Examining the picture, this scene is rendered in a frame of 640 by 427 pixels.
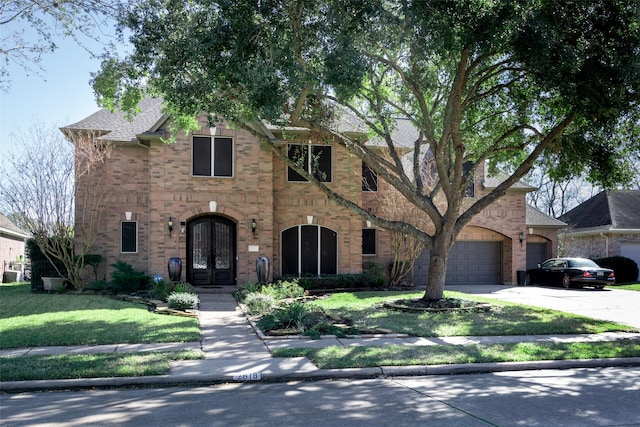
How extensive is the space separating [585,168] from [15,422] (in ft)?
56.3

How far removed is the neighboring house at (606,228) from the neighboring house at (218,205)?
49.5ft

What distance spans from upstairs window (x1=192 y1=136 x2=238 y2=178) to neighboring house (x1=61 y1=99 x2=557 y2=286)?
1.4 inches

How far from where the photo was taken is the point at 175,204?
1973 centimetres

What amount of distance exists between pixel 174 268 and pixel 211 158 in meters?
4.24

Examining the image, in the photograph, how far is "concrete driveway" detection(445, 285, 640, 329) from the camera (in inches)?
605

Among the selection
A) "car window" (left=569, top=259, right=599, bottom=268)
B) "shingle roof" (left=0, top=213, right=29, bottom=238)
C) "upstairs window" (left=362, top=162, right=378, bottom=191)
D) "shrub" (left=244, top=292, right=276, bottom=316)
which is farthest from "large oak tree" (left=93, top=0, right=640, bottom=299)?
"shingle roof" (left=0, top=213, right=29, bottom=238)

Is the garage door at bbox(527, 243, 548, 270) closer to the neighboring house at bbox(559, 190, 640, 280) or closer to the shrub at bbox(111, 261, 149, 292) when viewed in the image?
the neighboring house at bbox(559, 190, 640, 280)

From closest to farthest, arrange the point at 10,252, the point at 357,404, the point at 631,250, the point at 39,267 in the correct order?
the point at 357,404, the point at 39,267, the point at 631,250, the point at 10,252

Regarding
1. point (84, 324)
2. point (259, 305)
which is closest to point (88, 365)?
point (84, 324)

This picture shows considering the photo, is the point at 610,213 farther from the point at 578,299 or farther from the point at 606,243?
the point at 578,299

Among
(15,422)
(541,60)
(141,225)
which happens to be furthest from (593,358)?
(141,225)

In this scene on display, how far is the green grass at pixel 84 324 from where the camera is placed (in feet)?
34.1

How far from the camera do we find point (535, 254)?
1100 inches

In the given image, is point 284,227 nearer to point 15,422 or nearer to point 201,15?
point 201,15
